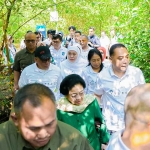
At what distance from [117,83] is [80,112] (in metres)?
0.98

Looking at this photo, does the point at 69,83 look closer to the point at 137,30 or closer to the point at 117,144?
the point at 117,144

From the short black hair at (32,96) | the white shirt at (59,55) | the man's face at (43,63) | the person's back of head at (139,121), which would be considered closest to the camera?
the person's back of head at (139,121)

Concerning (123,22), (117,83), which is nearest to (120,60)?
(117,83)

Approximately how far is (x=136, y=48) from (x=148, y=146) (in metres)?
5.25

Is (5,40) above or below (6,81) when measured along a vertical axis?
above

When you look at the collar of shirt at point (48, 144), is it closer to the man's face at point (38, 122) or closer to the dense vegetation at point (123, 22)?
the man's face at point (38, 122)

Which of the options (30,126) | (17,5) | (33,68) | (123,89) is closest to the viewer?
(30,126)

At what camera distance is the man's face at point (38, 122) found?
6.29 feet

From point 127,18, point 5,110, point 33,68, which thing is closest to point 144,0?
point 127,18

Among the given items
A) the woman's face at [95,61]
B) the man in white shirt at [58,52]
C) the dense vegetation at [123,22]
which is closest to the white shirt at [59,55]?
the man in white shirt at [58,52]

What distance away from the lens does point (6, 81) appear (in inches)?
290

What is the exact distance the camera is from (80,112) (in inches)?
141

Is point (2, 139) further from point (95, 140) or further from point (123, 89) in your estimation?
point (123, 89)

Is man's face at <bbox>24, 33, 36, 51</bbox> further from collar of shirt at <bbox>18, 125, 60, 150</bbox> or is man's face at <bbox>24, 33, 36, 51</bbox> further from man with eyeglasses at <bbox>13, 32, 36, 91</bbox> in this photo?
collar of shirt at <bbox>18, 125, 60, 150</bbox>
